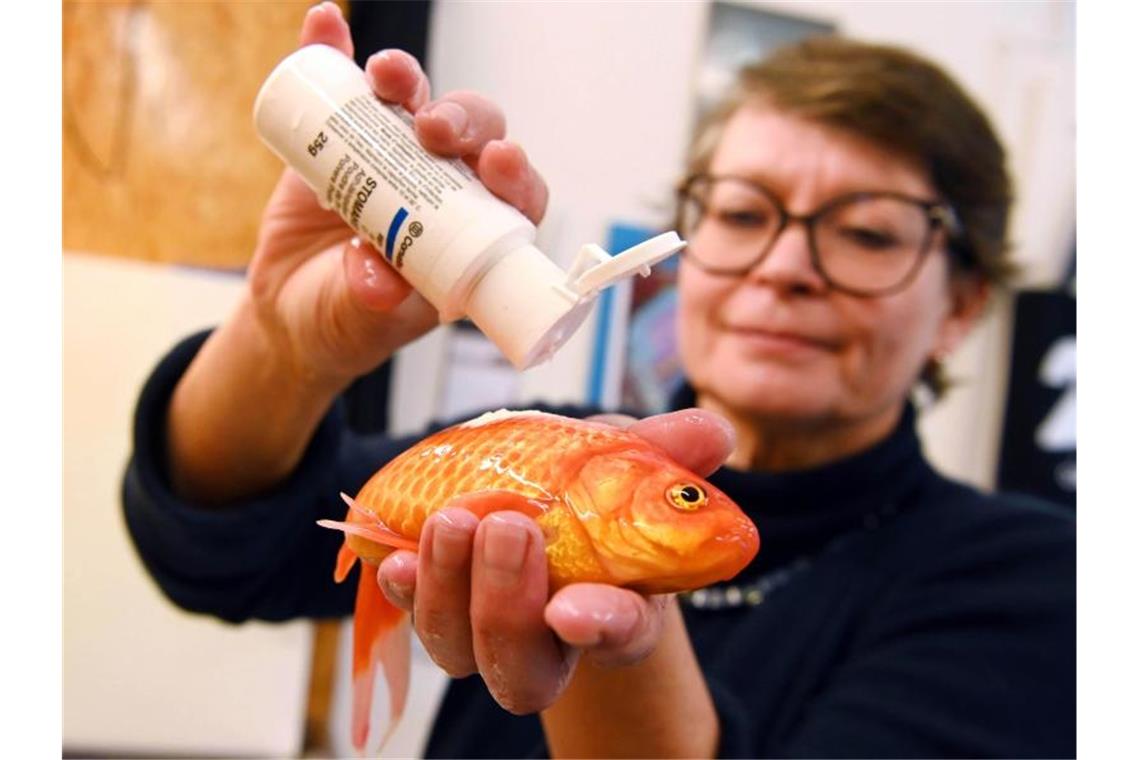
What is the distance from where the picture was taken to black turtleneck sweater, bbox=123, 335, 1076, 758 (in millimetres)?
462

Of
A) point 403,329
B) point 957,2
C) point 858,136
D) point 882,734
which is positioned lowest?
point 882,734

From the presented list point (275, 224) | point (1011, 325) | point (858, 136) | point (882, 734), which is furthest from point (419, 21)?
point (1011, 325)

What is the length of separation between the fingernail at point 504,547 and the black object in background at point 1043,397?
1.18 metres

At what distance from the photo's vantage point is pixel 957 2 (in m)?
0.85

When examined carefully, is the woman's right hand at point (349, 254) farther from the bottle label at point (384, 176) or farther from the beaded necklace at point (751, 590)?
the beaded necklace at point (751, 590)

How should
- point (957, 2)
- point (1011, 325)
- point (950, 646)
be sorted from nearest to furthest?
point (950, 646)
point (957, 2)
point (1011, 325)

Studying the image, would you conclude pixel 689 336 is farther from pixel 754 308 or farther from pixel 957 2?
pixel 957 2

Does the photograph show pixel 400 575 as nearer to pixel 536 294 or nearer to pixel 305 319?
pixel 536 294

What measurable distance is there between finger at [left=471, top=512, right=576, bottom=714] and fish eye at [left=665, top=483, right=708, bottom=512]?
0.11ft

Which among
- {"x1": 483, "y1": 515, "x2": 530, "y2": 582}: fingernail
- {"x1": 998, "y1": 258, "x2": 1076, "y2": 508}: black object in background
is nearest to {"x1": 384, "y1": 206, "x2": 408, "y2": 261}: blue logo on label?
{"x1": 483, "y1": 515, "x2": 530, "y2": 582}: fingernail

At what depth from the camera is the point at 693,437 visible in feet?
0.81

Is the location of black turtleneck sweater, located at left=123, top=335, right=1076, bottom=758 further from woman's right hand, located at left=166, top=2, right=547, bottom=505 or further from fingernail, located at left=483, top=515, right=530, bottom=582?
fingernail, located at left=483, top=515, right=530, bottom=582

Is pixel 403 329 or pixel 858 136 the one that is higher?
pixel 858 136
